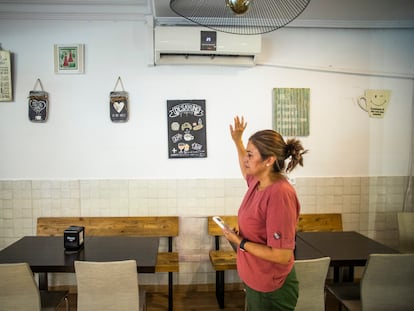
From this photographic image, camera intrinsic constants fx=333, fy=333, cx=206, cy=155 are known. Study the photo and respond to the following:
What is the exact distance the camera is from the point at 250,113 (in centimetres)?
353

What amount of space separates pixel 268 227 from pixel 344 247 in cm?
143

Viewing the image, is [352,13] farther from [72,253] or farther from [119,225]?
[72,253]

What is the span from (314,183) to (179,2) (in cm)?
266

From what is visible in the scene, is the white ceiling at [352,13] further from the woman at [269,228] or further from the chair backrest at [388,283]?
the chair backrest at [388,283]

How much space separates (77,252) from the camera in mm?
2465

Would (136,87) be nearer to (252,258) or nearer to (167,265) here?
(167,265)

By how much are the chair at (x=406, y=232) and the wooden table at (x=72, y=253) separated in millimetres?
2294

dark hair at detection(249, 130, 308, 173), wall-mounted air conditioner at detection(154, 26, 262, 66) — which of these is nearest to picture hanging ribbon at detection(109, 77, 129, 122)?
wall-mounted air conditioner at detection(154, 26, 262, 66)

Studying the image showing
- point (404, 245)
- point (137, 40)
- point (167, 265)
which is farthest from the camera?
point (137, 40)

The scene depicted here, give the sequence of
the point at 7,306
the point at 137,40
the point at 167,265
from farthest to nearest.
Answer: the point at 137,40 < the point at 167,265 < the point at 7,306

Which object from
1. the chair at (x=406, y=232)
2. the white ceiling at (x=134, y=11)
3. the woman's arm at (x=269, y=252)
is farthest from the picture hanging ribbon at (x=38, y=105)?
the chair at (x=406, y=232)

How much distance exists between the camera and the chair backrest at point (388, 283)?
2.07 meters

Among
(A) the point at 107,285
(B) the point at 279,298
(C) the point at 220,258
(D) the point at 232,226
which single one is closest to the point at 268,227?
(B) the point at 279,298

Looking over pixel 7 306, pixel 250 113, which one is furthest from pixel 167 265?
pixel 250 113
